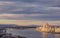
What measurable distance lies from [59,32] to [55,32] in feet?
6.33

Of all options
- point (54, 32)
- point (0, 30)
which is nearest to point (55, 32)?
point (54, 32)

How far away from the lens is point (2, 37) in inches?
854

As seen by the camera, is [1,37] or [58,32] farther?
[58,32]

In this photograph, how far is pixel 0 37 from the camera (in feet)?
71.2

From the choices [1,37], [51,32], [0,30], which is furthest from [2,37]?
[51,32]

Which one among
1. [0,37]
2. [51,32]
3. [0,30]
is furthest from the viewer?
[51,32]

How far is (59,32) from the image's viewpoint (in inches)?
3469

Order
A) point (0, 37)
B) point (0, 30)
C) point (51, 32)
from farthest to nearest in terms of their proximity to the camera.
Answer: point (51, 32), point (0, 30), point (0, 37)

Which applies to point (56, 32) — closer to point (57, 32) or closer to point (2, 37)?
point (57, 32)

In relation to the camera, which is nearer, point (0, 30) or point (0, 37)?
point (0, 37)

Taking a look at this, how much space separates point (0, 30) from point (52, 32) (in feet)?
204

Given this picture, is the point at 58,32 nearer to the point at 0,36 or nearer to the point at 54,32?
the point at 54,32

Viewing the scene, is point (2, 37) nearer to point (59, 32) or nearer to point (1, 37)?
point (1, 37)

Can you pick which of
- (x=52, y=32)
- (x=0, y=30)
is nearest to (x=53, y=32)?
(x=52, y=32)
